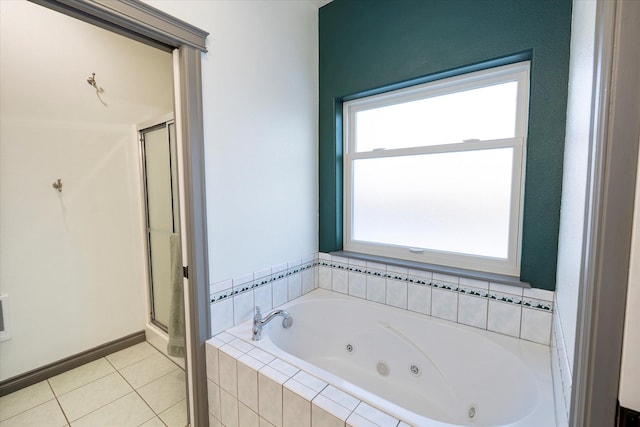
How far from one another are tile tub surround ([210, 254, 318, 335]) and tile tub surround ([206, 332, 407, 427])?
0.12 meters

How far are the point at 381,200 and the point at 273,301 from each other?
41.5 inches

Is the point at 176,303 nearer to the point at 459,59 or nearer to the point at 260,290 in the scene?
the point at 260,290

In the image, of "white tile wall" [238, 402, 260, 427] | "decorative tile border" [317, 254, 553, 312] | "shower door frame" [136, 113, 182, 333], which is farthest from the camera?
"shower door frame" [136, 113, 182, 333]

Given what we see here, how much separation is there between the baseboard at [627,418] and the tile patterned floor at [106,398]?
199 cm

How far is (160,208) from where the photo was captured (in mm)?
2320

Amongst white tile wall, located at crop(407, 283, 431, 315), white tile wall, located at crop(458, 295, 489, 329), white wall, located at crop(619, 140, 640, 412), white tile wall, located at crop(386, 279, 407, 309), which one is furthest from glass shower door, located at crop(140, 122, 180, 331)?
white wall, located at crop(619, 140, 640, 412)

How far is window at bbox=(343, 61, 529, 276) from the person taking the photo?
1584mm

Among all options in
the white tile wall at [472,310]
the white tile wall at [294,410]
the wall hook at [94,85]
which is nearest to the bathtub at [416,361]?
the white tile wall at [472,310]

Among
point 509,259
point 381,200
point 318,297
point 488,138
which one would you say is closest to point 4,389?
point 318,297

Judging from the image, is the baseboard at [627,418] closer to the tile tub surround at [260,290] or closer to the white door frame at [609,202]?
the white door frame at [609,202]

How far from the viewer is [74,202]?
216 cm

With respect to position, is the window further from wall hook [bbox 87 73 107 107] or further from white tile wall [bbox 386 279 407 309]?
wall hook [bbox 87 73 107 107]

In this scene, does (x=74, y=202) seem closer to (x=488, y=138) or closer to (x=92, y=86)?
(x=92, y=86)

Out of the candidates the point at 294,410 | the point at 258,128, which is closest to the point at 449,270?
the point at 294,410
